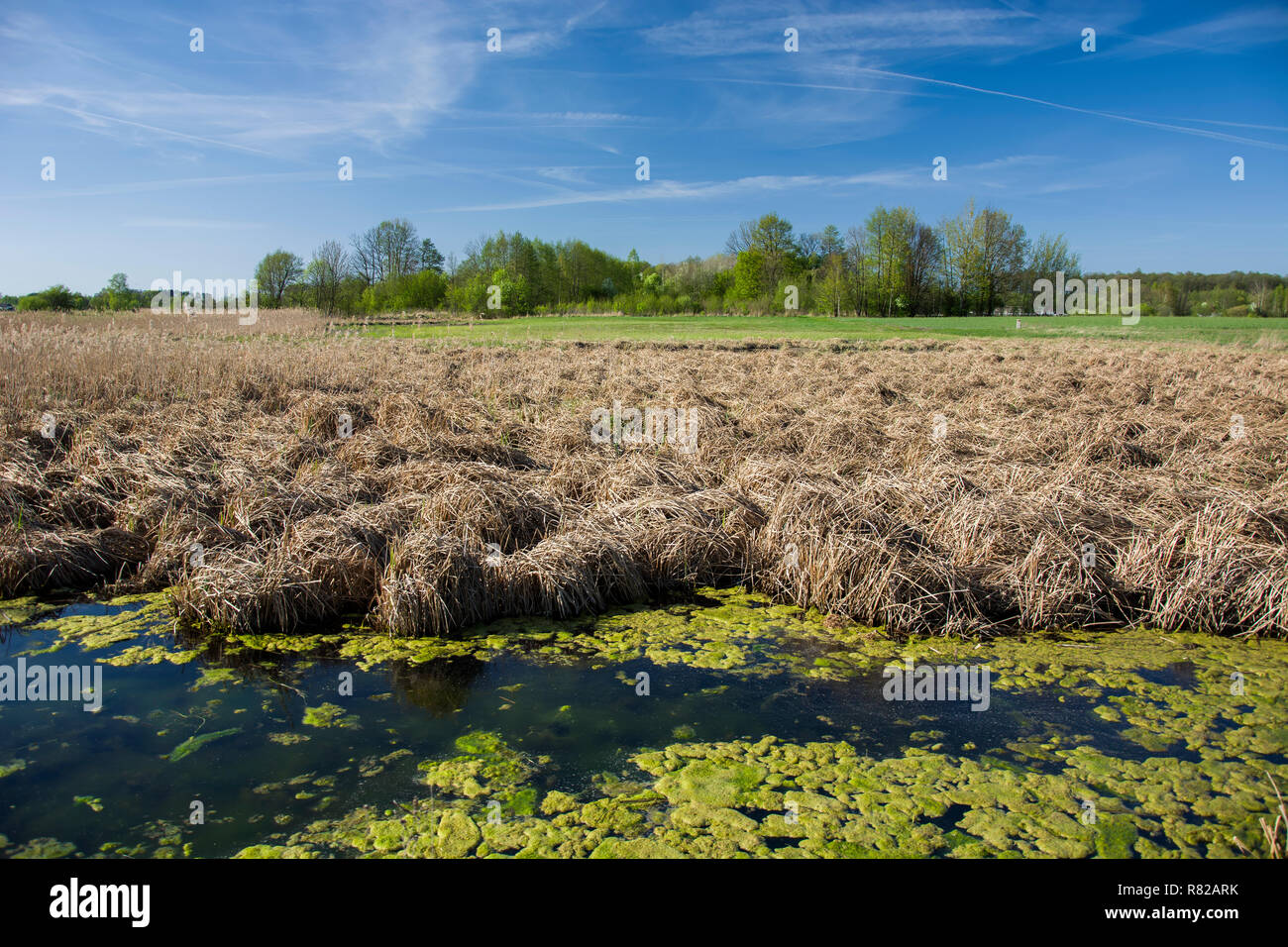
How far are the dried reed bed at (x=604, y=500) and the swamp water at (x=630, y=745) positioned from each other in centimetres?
37

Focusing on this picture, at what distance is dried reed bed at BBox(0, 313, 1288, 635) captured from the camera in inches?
214

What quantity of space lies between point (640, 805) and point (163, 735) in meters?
2.64

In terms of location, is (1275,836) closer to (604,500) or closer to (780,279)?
(604,500)

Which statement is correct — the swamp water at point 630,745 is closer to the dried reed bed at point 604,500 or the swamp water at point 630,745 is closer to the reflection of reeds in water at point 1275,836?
the reflection of reeds in water at point 1275,836

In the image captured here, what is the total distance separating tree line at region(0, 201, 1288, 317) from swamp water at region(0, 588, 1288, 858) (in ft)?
165

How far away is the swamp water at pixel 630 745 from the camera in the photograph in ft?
10.5

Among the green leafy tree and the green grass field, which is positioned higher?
the green leafy tree

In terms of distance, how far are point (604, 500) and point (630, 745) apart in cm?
357

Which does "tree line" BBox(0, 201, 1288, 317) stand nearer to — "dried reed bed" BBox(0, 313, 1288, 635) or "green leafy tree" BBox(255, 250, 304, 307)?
"green leafy tree" BBox(255, 250, 304, 307)

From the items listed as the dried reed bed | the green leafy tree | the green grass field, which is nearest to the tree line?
the green leafy tree

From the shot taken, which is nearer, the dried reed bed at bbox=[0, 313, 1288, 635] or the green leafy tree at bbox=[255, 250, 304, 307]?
the dried reed bed at bbox=[0, 313, 1288, 635]
